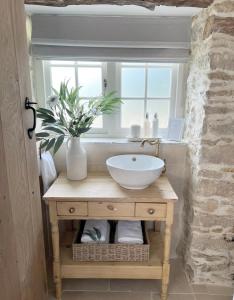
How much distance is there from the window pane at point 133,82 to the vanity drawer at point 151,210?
94 centimetres

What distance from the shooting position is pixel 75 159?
173 centimetres

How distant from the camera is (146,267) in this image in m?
1.67

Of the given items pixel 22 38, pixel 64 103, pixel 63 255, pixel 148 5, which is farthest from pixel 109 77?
pixel 63 255

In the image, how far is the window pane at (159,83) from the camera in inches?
79.8

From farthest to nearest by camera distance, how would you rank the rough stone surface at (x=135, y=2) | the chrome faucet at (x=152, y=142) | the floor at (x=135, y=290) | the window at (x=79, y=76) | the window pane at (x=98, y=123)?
the window pane at (x=98, y=123) < the window at (x=79, y=76) < the chrome faucet at (x=152, y=142) < the floor at (x=135, y=290) < the rough stone surface at (x=135, y=2)

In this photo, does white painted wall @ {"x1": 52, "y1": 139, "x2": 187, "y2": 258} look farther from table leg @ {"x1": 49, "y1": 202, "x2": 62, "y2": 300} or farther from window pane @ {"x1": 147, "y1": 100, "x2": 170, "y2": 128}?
table leg @ {"x1": 49, "y1": 202, "x2": 62, "y2": 300}

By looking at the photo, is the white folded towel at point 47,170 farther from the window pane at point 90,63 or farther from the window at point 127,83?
the window pane at point 90,63

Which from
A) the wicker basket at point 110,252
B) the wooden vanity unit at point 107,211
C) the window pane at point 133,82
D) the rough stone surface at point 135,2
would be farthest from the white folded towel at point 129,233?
the rough stone surface at point 135,2

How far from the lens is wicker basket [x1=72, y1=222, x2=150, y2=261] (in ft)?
5.54

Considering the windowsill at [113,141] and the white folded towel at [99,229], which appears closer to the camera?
the white folded towel at [99,229]

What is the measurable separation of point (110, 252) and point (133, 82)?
1309mm

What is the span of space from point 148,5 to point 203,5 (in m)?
0.33

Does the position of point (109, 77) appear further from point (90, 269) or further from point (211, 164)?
point (90, 269)

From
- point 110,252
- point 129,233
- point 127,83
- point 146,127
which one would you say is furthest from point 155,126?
point 110,252
